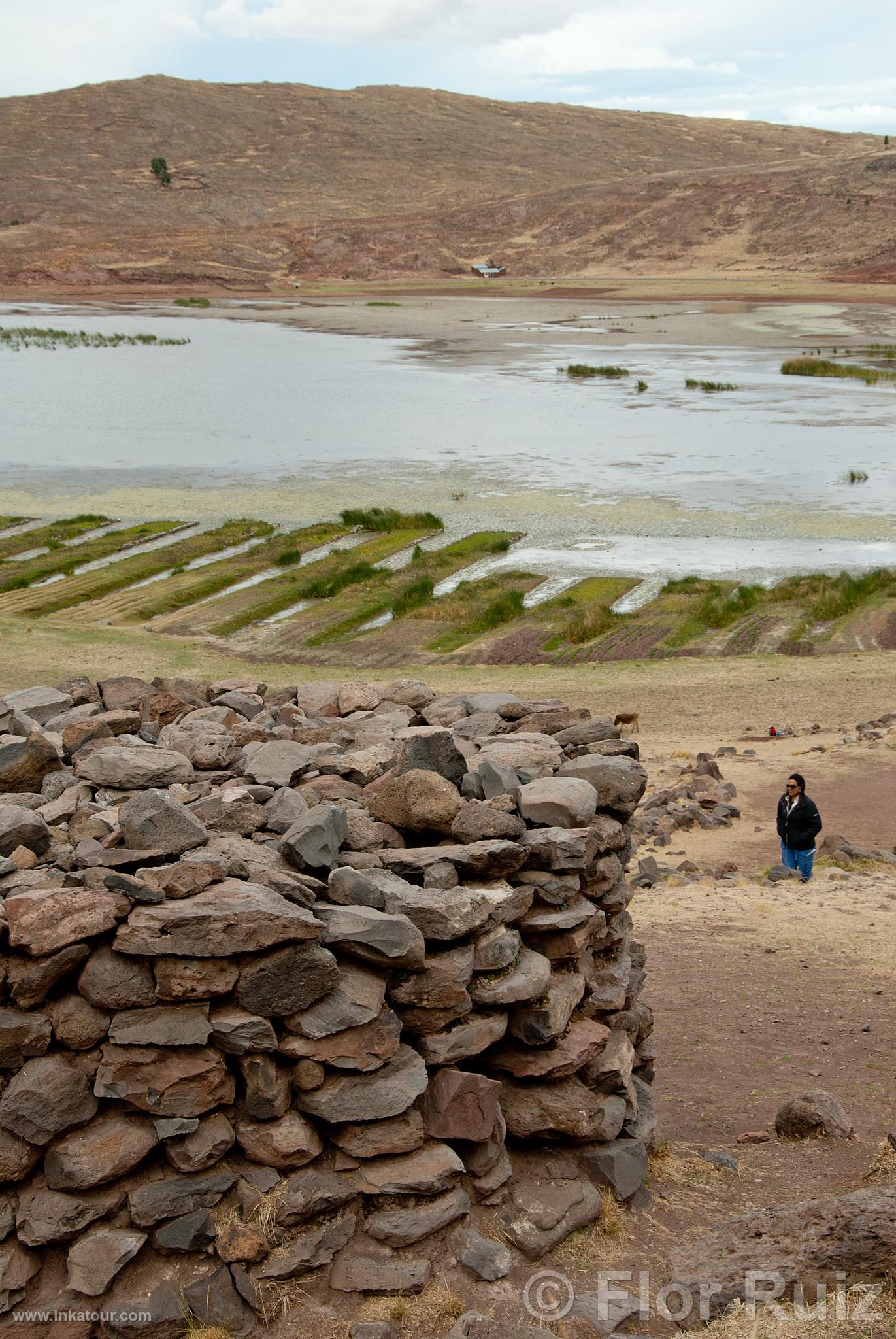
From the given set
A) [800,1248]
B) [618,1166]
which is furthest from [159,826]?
[800,1248]

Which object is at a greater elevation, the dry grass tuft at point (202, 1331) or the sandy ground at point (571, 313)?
the sandy ground at point (571, 313)

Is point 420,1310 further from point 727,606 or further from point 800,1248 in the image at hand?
point 727,606

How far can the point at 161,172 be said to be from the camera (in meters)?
148

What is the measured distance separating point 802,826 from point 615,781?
5.97 meters

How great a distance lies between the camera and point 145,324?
93.7 meters

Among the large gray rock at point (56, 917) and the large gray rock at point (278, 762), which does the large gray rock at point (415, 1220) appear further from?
Result: the large gray rock at point (278, 762)

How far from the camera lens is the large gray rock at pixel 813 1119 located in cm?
808

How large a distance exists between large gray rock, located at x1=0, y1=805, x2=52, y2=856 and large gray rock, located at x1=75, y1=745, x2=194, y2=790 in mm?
1002

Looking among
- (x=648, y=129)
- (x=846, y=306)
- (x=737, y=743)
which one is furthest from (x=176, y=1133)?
(x=648, y=129)

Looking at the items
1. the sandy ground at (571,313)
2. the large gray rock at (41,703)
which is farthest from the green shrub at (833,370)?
the large gray rock at (41,703)

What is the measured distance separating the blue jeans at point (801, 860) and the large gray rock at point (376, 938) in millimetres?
8142

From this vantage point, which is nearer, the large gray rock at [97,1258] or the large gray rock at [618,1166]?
the large gray rock at [97,1258]

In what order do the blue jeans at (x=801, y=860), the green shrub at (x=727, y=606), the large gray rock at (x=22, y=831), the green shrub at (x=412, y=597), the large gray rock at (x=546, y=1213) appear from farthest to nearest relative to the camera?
1. the green shrub at (x=412, y=597)
2. the green shrub at (x=727, y=606)
3. the blue jeans at (x=801, y=860)
4. the large gray rock at (x=22, y=831)
5. the large gray rock at (x=546, y=1213)

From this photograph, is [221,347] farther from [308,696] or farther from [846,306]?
[308,696]
